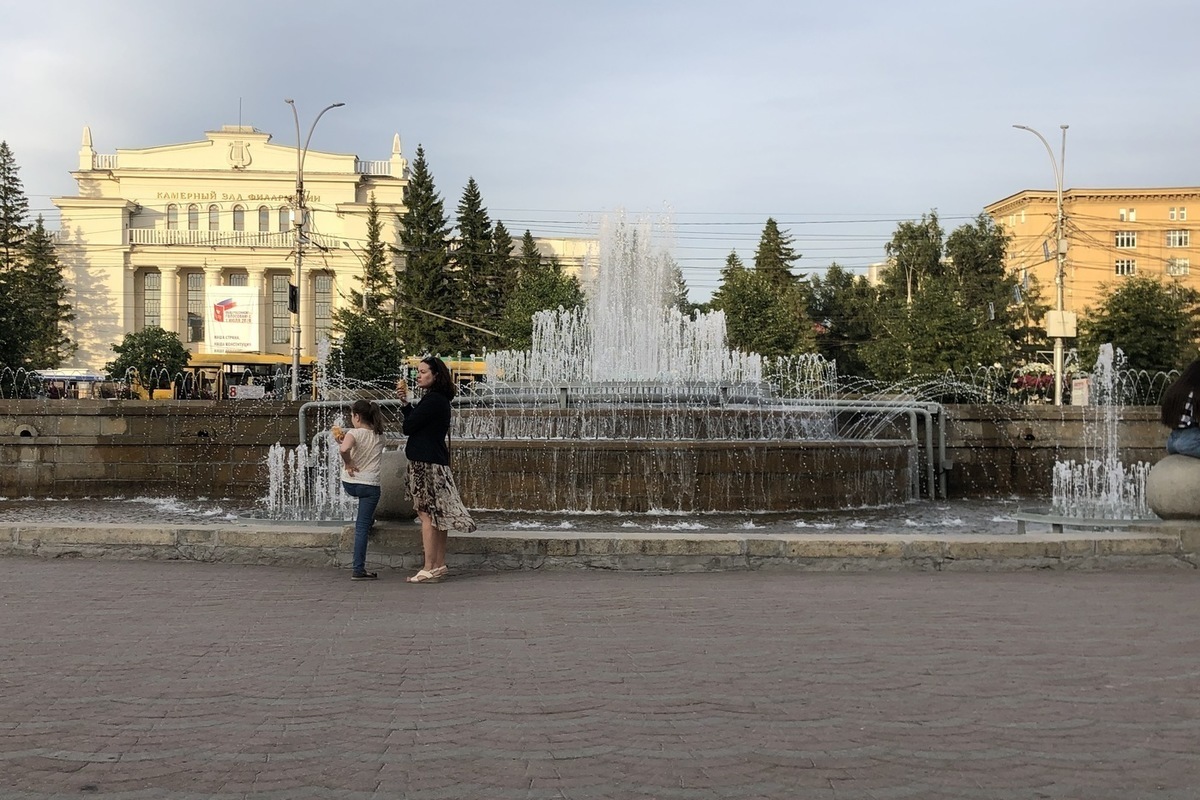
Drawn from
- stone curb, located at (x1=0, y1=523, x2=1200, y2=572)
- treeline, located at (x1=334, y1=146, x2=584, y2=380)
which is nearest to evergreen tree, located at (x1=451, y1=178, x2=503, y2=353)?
treeline, located at (x1=334, y1=146, x2=584, y2=380)

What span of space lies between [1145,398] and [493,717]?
118ft

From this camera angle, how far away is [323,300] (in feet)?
272

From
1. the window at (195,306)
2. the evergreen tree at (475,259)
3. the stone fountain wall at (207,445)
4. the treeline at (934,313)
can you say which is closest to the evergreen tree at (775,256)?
the treeline at (934,313)

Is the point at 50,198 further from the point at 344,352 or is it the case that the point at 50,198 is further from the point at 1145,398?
the point at 1145,398

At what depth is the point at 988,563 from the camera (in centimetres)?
924

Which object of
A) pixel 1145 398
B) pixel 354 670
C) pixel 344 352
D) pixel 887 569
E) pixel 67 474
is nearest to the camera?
pixel 354 670

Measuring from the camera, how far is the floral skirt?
862cm

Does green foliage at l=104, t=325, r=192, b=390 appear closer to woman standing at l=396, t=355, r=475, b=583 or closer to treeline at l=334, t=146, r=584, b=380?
treeline at l=334, t=146, r=584, b=380

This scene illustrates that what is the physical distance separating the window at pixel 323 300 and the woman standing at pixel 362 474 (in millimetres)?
74121

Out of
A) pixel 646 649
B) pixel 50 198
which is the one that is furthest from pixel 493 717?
pixel 50 198

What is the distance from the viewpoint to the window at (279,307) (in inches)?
3253

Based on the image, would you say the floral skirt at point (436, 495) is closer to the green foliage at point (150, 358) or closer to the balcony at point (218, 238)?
A: the green foliage at point (150, 358)

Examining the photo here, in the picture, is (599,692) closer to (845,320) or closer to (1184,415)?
(1184,415)

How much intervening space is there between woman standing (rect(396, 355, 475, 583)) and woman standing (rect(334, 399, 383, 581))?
0.44 meters
